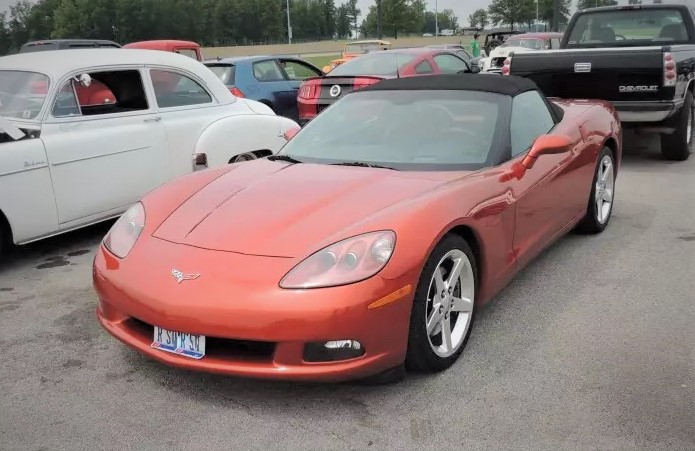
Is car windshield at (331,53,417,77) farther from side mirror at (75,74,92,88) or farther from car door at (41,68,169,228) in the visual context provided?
side mirror at (75,74,92,88)

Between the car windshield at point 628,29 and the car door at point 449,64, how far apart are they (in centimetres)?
233

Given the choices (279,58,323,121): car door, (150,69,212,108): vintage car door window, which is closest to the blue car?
(279,58,323,121): car door

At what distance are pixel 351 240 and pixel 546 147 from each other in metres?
1.54

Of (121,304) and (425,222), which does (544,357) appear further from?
(121,304)

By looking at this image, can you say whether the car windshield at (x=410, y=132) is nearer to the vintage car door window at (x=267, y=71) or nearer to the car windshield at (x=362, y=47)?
the vintage car door window at (x=267, y=71)

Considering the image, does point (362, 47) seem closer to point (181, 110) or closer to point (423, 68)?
point (423, 68)

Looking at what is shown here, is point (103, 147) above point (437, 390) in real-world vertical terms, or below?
above

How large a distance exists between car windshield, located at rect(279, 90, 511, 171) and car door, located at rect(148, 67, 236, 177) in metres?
1.87

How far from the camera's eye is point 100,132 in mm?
5371

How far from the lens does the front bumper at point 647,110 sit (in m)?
7.45

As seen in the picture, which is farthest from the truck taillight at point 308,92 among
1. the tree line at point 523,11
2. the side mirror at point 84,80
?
the tree line at point 523,11

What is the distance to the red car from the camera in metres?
9.70

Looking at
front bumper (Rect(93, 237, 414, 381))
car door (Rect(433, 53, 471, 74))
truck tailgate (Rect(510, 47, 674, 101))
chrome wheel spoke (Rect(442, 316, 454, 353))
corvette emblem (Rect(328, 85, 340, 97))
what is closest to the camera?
front bumper (Rect(93, 237, 414, 381))

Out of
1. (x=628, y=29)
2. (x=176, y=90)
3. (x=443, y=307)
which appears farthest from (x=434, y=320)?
(x=628, y=29)
